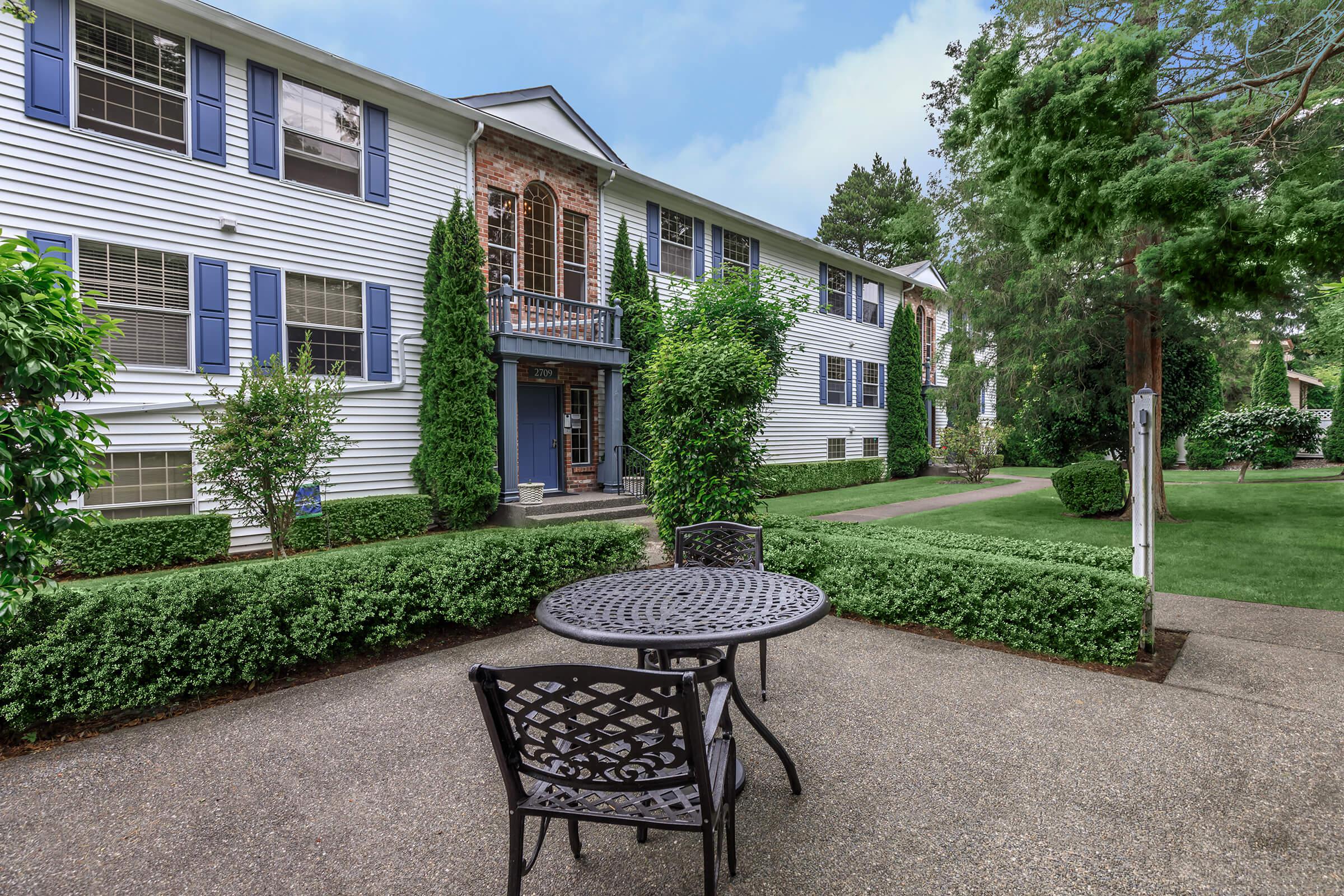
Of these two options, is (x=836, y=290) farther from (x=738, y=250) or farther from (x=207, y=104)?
(x=207, y=104)

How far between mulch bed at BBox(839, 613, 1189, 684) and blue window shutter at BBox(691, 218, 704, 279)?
1105 centimetres

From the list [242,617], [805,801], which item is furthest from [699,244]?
[805,801]

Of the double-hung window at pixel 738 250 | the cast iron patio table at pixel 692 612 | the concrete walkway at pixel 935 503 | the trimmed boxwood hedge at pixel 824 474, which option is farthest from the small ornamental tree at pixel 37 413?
the double-hung window at pixel 738 250

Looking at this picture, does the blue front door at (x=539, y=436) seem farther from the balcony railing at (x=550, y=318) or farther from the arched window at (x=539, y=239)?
the arched window at (x=539, y=239)

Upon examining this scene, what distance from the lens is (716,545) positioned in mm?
4453

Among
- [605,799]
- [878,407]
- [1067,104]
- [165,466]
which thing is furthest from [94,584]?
[878,407]

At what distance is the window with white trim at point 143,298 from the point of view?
7.32 m

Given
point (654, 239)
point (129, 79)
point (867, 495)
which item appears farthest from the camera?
point (867, 495)

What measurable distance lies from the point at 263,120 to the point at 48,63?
2.07 meters

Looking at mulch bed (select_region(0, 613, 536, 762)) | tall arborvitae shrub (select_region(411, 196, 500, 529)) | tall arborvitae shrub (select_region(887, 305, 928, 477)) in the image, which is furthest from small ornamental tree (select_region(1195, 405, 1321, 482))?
mulch bed (select_region(0, 613, 536, 762))

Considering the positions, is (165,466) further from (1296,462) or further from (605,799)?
(1296,462)

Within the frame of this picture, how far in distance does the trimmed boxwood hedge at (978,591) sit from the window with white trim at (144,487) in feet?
24.1

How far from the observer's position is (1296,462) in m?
21.2

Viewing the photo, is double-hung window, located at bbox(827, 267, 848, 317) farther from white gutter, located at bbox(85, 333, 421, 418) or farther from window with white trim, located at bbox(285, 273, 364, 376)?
window with white trim, located at bbox(285, 273, 364, 376)
